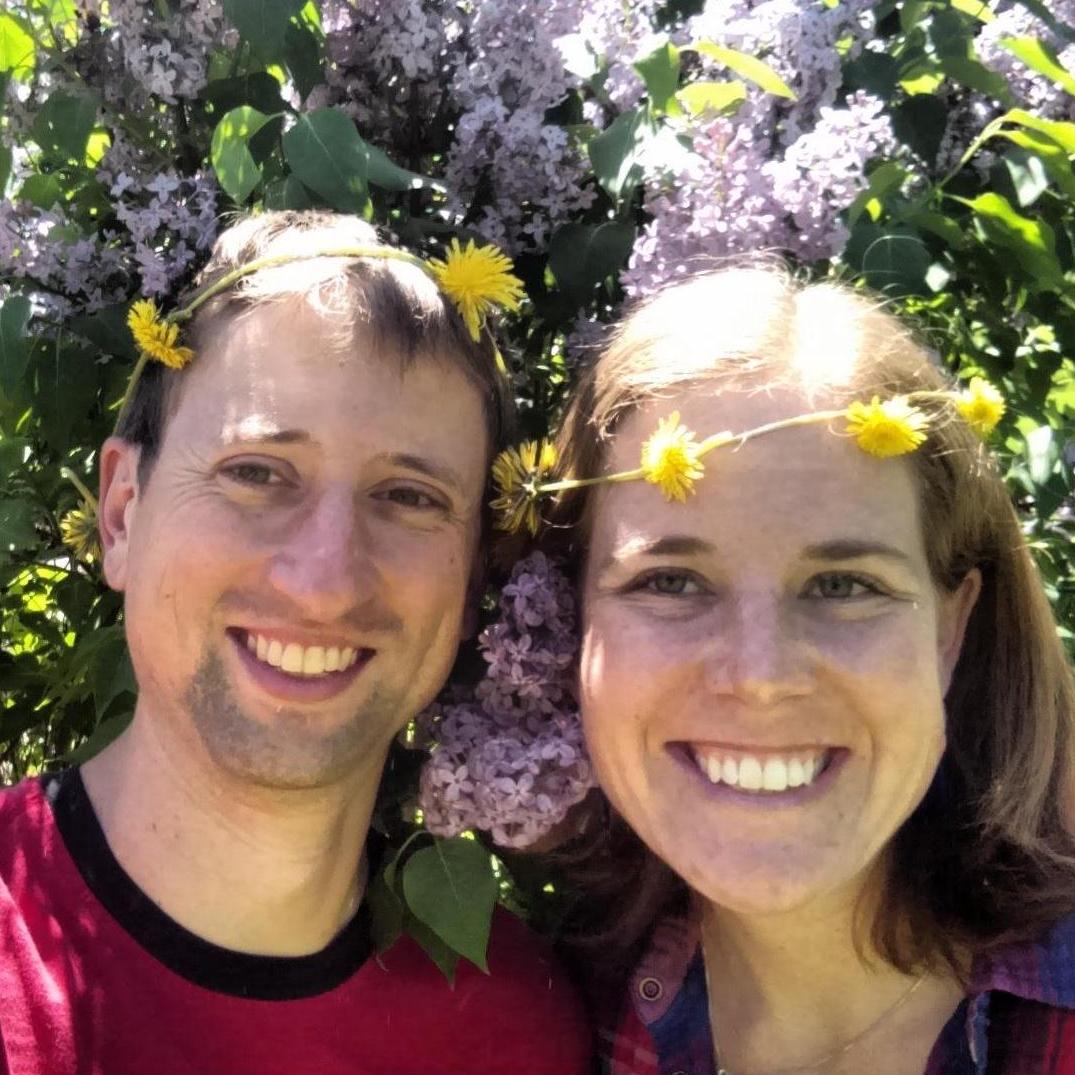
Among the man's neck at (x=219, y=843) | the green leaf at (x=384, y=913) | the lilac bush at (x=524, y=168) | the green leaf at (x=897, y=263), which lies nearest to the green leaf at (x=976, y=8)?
the lilac bush at (x=524, y=168)

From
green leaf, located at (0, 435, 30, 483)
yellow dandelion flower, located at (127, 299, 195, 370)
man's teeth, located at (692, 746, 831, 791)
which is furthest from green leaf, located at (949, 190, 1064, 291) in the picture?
green leaf, located at (0, 435, 30, 483)

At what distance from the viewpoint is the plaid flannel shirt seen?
217 cm

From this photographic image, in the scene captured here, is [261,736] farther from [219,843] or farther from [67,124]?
[67,124]

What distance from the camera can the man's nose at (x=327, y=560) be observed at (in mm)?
2102

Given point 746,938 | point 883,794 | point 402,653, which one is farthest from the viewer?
point 746,938

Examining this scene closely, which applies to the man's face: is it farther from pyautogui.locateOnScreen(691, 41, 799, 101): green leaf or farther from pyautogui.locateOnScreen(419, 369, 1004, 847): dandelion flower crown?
pyautogui.locateOnScreen(691, 41, 799, 101): green leaf

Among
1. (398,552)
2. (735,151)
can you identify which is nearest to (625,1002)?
(398,552)

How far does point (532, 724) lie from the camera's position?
2268 mm

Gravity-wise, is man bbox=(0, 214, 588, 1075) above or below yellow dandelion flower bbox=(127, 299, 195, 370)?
below

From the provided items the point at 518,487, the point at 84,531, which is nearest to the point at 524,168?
the point at 518,487

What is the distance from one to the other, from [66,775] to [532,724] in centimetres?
72

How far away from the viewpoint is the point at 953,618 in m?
2.31

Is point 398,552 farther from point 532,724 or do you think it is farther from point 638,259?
point 638,259

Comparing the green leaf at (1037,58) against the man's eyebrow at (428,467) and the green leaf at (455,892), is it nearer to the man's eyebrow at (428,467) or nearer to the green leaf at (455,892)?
the man's eyebrow at (428,467)
